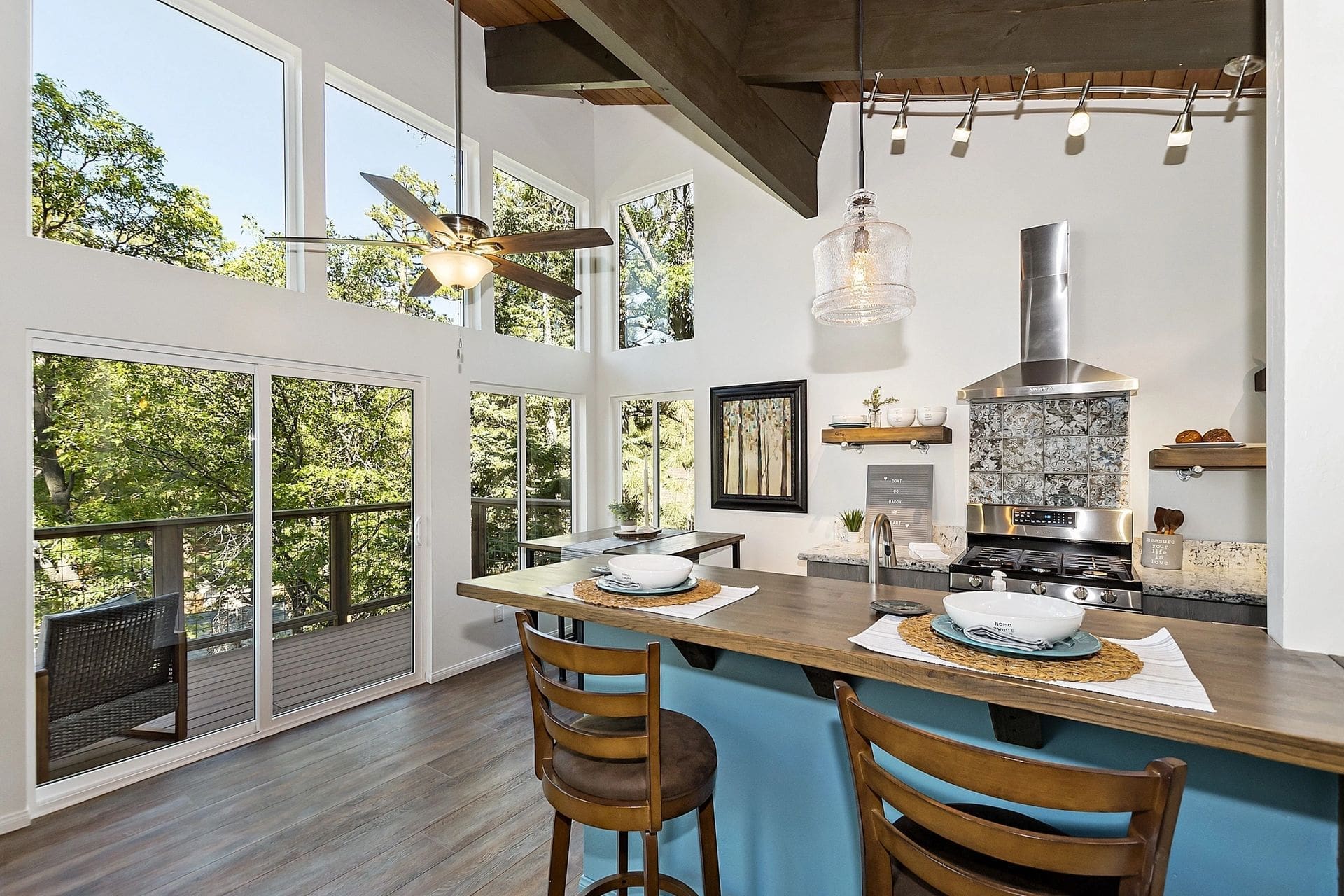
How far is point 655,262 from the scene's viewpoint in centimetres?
550

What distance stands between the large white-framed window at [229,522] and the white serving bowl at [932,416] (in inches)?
128

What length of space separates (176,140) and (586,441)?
339 centimetres

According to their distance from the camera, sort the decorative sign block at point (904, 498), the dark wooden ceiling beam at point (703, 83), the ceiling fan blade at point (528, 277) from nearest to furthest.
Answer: the dark wooden ceiling beam at point (703, 83), the ceiling fan blade at point (528, 277), the decorative sign block at point (904, 498)

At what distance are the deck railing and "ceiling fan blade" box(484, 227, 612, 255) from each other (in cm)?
195

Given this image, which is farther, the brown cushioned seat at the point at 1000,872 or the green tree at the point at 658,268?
the green tree at the point at 658,268

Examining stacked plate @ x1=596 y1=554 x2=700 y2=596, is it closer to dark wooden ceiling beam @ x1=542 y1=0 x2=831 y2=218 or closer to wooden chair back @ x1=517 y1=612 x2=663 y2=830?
wooden chair back @ x1=517 y1=612 x2=663 y2=830

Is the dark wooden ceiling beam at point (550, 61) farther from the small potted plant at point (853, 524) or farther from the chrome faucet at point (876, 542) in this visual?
the small potted plant at point (853, 524)

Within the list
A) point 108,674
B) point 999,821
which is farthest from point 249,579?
point 999,821

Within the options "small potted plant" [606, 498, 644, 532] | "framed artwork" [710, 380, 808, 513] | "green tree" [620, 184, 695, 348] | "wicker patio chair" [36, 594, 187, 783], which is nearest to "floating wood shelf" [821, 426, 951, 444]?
"framed artwork" [710, 380, 808, 513]

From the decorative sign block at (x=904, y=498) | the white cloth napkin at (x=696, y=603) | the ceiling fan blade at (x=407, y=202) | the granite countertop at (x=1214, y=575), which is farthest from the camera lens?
the decorative sign block at (x=904, y=498)

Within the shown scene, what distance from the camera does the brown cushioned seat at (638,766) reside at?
142cm

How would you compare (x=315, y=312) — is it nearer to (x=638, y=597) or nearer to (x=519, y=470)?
(x=519, y=470)

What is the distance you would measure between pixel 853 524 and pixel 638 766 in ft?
10.2

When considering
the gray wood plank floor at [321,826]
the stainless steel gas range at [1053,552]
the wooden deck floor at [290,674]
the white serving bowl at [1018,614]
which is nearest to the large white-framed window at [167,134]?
the wooden deck floor at [290,674]
